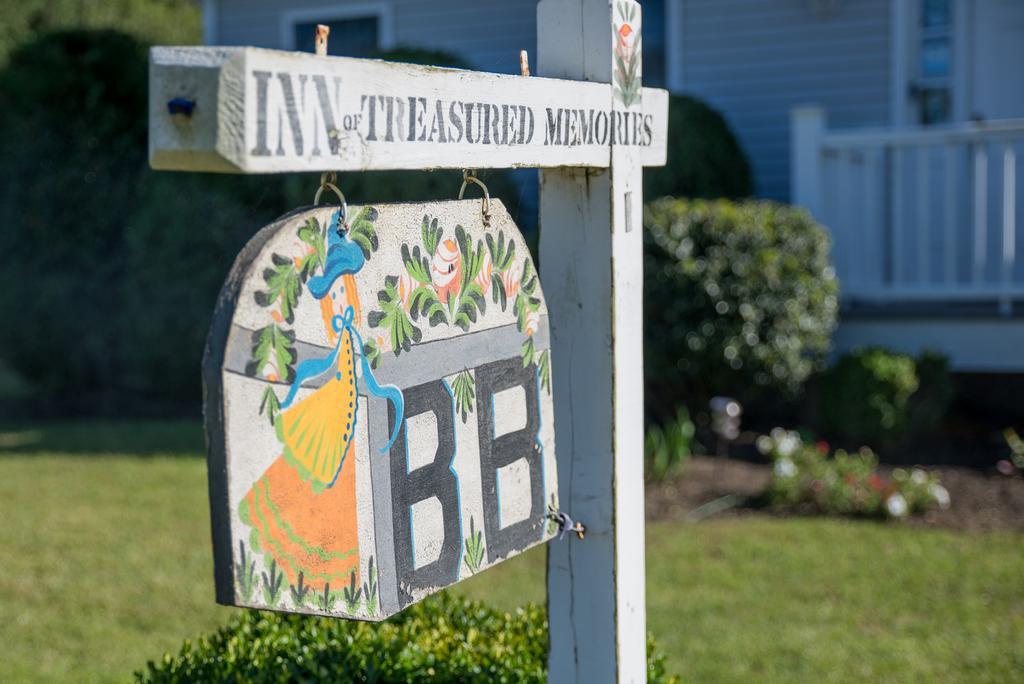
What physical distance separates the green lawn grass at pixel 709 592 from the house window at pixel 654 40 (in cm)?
644

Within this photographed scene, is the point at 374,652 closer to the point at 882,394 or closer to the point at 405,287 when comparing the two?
the point at 405,287

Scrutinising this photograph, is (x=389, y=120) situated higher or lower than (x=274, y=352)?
higher

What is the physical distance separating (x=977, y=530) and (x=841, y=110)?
17.8ft

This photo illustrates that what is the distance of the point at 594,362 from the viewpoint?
90.2 inches

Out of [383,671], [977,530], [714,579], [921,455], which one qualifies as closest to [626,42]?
[383,671]

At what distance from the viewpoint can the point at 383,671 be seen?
8.54ft

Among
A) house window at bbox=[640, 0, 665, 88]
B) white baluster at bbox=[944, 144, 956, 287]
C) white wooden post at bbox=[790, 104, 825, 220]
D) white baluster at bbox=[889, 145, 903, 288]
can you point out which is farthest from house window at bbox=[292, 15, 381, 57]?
white baluster at bbox=[944, 144, 956, 287]

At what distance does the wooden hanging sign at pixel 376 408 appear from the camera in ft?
4.91

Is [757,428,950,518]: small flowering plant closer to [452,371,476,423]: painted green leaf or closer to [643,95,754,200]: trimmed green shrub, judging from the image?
[643,95,754,200]: trimmed green shrub

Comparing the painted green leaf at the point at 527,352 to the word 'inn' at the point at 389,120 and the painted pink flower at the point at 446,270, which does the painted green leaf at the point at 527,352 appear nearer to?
the painted pink flower at the point at 446,270

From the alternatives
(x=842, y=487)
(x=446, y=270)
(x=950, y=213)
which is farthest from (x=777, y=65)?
(x=446, y=270)

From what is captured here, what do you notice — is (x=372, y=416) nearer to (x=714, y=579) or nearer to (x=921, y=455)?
(x=714, y=579)

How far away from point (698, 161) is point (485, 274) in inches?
293

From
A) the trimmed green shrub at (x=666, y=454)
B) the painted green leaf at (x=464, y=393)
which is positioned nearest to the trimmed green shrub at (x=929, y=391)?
the trimmed green shrub at (x=666, y=454)
